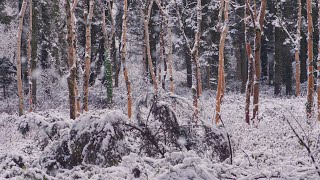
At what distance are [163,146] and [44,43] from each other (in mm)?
22752

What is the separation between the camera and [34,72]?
22.0 m

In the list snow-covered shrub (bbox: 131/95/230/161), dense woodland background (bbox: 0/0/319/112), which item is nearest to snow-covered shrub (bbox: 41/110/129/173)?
snow-covered shrub (bbox: 131/95/230/161)

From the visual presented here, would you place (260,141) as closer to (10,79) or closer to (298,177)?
(298,177)

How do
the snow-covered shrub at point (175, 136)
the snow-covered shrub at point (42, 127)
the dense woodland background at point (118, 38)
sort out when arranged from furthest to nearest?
the dense woodland background at point (118, 38) < the snow-covered shrub at point (42, 127) < the snow-covered shrub at point (175, 136)

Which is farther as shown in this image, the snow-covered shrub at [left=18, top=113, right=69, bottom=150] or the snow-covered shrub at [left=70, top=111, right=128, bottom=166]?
the snow-covered shrub at [left=18, top=113, right=69, bottom=150]

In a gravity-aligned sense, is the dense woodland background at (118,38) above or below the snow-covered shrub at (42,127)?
above

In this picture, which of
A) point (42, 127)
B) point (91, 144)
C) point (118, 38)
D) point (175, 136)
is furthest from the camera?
point (118, 38)

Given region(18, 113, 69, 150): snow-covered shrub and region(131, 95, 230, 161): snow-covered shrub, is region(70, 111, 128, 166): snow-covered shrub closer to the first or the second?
region(131, 95, 230, 161): snow-covered shrub

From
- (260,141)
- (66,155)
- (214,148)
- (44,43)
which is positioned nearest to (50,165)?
(66,155)

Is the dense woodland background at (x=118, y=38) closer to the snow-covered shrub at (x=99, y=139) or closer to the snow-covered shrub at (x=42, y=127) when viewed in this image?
the snow-covered shrub at (x=42, y=127)

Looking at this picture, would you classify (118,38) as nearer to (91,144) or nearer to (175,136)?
(175,136)

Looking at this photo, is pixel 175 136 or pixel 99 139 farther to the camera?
pixel 175 136

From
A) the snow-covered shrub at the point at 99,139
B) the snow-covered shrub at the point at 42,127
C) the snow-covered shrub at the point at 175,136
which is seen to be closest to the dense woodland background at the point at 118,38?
the snow-covered shrub at the point at 42,127

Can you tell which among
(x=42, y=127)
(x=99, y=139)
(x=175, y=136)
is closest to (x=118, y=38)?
(x=42, y=127)
